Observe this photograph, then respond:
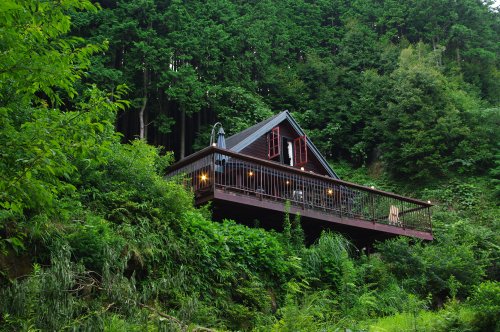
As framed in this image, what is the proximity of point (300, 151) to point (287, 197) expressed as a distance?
238 inches

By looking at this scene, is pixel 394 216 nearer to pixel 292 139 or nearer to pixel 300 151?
pixel 300 151

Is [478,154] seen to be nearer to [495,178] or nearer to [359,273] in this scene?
[495,178]

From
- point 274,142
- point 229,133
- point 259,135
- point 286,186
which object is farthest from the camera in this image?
point 229,133

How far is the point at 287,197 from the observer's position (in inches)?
556

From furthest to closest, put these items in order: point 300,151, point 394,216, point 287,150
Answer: point 287,150
point 300,151
point 394,216

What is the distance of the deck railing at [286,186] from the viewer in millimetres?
13091

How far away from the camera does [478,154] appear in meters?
26.5

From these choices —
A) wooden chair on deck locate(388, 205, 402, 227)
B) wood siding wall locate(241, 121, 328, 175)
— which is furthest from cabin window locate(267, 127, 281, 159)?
wooden chair on deck locate(388, 205, 402, 227)

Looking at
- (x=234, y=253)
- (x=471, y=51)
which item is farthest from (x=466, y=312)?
(x=471, y=51)

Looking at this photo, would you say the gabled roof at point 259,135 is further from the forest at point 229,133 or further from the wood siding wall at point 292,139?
the forest at point 229,133

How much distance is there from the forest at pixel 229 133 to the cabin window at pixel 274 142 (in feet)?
14.7

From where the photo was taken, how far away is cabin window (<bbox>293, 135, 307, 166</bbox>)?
781 inches

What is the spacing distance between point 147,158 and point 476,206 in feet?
58.8

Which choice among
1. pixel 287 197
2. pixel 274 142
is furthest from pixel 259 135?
pixel 287 197
